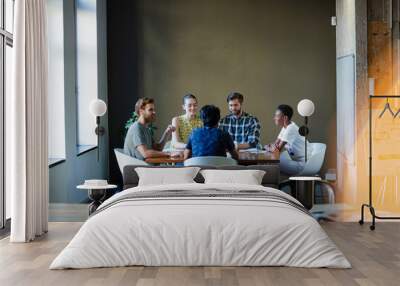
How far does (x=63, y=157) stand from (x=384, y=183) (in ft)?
11.3

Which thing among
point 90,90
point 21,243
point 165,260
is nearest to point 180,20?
point 90,90

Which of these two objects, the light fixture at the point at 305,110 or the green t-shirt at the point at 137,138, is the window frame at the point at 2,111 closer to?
the green t-shirt at the point at 137,138

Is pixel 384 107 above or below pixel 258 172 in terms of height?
above

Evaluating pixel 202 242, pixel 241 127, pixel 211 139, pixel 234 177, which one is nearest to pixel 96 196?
pixel 211 139

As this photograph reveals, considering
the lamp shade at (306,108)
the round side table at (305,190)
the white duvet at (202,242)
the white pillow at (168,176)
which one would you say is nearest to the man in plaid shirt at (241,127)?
the lamp shade at (306,108)

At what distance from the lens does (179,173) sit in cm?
664

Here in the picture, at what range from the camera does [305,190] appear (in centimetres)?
723

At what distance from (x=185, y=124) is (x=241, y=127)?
0.61 m

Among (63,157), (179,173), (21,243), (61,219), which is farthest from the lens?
(63,157)

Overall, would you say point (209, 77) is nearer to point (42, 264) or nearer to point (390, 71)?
point (390, 71)

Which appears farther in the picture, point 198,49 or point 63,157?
point 198,49

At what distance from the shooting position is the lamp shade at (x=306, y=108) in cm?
835

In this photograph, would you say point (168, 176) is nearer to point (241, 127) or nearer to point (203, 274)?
point (241, 127)

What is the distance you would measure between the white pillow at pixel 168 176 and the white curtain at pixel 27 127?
0.92m
